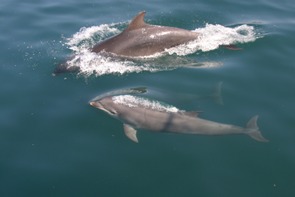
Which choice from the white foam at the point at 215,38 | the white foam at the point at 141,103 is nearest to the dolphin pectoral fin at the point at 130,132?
the white foam at the point at 141,103

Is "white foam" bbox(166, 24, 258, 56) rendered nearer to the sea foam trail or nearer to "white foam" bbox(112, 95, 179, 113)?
the sea foam trail

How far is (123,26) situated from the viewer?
17.4 m

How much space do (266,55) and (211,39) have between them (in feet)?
7.15

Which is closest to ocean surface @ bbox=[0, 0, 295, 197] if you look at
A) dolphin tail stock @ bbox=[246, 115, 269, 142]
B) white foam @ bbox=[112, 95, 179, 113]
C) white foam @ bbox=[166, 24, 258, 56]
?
white foam @ bbox=[166, 24, 258, 56]

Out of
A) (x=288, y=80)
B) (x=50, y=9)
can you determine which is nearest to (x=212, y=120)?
(x=288, y=80)

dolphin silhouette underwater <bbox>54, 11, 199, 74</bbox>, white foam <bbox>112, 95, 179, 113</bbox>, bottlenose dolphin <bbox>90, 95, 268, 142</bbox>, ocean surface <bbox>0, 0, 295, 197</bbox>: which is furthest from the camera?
dolphin silhouette underwater <bbox>54, 11, 199, 74</bbox>

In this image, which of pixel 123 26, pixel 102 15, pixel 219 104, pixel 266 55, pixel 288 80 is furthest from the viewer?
pixel 102 15

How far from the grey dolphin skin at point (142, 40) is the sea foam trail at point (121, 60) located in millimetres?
237

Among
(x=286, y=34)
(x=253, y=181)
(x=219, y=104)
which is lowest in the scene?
(x=253, y=181)

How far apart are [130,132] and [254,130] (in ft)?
10.0

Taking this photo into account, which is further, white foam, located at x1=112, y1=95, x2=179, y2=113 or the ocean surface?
white foam, located at x1=112, y1=95, x2=179, y2=113

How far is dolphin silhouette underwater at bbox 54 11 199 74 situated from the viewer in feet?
48.4

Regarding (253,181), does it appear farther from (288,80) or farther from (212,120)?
(288,80)

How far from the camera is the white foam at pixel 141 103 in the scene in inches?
437
